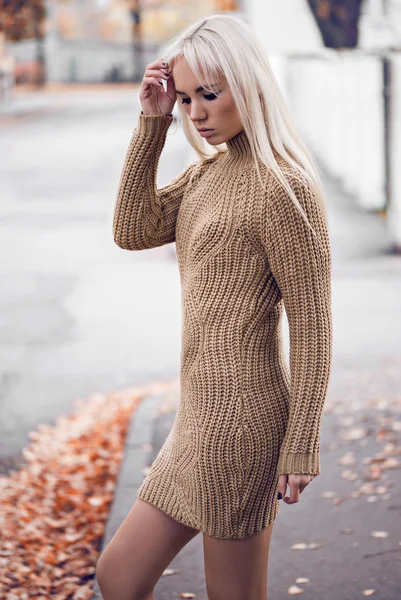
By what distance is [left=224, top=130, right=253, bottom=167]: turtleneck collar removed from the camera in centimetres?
248

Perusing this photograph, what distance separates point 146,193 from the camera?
8.73 feet

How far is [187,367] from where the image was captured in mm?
2559

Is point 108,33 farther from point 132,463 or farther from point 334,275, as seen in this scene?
point 132,463

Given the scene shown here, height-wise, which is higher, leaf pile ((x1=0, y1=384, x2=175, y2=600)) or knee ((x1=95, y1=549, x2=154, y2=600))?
knee ((x1=95, y1=549, x2=154, y2=600))

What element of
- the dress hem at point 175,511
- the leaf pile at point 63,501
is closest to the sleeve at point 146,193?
the dress hem at point 175,511

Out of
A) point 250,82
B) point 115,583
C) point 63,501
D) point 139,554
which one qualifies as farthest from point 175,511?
point 63,501

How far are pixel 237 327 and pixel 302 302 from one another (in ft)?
0.61

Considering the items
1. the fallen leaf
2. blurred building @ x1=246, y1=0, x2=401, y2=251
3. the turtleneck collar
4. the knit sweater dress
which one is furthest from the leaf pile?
blurred building @ x1=246, y1=0, x2=401, y2=251

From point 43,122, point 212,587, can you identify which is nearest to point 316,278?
point 212,587

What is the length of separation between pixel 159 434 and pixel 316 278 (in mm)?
3824

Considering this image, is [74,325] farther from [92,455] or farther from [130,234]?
[130,234]

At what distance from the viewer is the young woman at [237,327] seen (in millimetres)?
2385

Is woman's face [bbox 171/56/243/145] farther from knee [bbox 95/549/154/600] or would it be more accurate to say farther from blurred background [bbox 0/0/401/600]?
blurred background [bbox 0/0/401/600]

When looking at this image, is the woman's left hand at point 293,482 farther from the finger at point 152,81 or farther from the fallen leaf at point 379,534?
the fallen leaf at point 379,534
